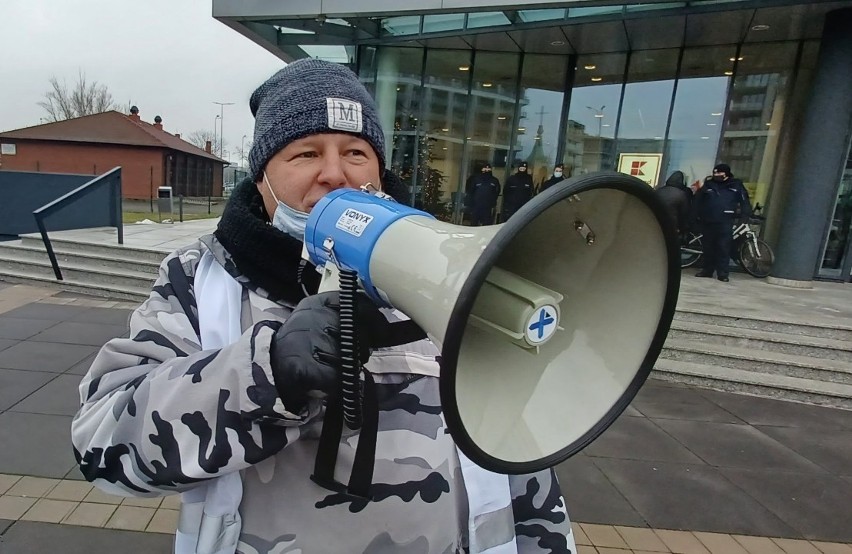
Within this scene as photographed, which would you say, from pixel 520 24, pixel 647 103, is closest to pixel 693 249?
pixel 647 103

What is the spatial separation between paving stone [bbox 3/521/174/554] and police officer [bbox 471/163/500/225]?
31.7 feet

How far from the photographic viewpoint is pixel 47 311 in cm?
624

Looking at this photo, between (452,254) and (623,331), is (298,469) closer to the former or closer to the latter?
(452,254)

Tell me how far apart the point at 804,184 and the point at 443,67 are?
749cm

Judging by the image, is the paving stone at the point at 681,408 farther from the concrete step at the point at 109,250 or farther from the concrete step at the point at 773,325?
the concrete step at the point at 109,250

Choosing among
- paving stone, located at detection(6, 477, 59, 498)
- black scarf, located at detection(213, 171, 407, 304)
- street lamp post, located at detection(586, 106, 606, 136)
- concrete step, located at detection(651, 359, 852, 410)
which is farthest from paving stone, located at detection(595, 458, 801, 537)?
street lamp post, located at detection(586, 106, 606, 136)

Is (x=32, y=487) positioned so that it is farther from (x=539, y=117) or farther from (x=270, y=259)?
(x=539, y=117)

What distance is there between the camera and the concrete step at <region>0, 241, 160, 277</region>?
7.55 m

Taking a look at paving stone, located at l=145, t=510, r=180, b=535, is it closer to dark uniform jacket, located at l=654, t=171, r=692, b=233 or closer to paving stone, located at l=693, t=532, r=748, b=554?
paving stone, located at l=693, t=532, r=748, b=554

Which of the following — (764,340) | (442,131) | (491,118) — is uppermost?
(491,118)

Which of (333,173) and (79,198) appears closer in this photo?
(333,173)

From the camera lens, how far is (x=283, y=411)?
803 mm

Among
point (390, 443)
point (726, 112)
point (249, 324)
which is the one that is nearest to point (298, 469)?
point (390, 443)

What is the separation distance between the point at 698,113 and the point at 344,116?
11.7 m
